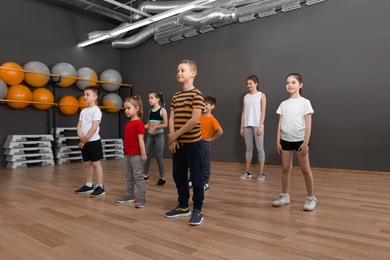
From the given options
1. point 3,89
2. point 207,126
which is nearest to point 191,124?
point 207,126

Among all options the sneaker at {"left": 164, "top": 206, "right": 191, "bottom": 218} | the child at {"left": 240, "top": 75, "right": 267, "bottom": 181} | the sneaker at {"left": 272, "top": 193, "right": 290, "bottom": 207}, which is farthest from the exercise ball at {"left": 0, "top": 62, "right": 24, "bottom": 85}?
the sneaker at {"left": 272, "top": 193, "right": 290, "bottom": 207}

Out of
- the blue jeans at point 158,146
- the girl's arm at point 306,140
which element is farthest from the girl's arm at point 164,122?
the girl's arm at point 306,140

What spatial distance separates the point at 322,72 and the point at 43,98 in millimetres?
4915

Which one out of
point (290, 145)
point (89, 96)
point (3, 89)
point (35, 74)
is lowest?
point (290, 145)

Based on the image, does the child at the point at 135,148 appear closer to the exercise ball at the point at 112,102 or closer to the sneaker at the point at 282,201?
the sneaker at the point at 282,201

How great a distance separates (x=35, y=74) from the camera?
201 inches

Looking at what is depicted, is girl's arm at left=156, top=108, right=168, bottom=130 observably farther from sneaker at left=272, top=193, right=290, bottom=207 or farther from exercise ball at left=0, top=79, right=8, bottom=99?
exercise ball at left=0, top=79, right=8, bottom=99

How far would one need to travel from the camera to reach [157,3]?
5.59 m

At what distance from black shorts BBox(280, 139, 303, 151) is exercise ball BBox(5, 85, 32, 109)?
15.3 feet

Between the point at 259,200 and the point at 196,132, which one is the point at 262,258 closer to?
the point at 196,132

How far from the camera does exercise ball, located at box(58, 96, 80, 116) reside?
5613mm

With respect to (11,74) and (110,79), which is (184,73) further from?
(110,79)

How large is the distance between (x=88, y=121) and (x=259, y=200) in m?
1.79

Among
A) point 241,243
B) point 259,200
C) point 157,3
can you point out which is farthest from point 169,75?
point 241,243
